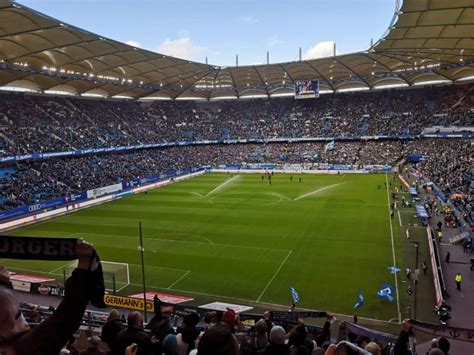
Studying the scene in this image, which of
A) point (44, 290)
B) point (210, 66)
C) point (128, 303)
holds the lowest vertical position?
point (44, 290)

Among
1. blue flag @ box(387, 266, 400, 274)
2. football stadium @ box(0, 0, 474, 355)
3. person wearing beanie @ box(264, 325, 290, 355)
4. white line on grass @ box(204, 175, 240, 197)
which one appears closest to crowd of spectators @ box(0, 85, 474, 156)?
football stadium @ box(0, 0, 474, 355)

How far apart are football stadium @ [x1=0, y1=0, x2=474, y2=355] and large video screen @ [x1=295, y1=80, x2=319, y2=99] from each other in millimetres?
266

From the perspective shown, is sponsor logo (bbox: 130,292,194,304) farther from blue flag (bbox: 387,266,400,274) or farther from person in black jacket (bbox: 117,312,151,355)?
person in black jacket (bbox: 117,312,151,355)

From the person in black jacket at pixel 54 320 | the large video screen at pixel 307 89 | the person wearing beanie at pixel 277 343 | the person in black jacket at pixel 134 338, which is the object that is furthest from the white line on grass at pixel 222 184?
the person in black jacket at pixel 54 320

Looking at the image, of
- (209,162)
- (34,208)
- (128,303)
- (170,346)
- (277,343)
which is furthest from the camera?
(209,162)

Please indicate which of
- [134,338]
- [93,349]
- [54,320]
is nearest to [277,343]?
[134,338]

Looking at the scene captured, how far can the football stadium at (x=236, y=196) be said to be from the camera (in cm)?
659

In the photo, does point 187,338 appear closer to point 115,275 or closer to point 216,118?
point 115,275

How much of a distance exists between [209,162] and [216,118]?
18978mm

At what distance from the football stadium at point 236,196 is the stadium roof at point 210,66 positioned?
1.12ft

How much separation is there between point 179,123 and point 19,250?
86664 mm

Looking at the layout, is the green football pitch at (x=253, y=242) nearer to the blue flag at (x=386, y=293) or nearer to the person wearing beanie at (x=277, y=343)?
the blue flag at (x=386, y=293)

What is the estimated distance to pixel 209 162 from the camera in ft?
257

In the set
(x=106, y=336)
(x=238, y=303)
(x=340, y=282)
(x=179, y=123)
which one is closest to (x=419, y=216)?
(x=340, y=282)
